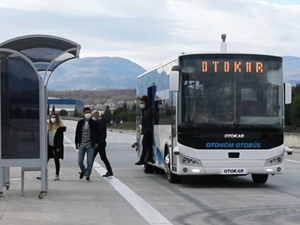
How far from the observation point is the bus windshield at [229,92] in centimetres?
1616

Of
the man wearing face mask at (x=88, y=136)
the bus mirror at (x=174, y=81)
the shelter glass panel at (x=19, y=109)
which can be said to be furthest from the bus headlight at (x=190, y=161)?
the shelter glass panel at (x=19, y=109)

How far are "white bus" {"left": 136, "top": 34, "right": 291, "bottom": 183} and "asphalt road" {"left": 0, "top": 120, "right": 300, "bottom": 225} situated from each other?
0.64m

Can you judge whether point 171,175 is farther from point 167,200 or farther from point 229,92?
point 167,200

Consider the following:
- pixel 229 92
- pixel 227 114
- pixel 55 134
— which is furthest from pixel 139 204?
pixel 55 134

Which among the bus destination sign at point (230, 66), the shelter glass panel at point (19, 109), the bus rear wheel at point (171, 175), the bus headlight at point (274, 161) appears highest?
the bus destination sign at point (230, 66)

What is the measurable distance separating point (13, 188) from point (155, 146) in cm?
458

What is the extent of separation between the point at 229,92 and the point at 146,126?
13.6 ft

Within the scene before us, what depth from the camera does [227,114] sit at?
16219mm

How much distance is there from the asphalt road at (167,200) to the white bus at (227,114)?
637 mm

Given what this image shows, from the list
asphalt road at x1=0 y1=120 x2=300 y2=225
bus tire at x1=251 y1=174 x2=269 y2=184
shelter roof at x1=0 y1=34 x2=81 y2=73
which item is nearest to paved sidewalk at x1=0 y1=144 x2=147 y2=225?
asphalt road at x1=0 y1=120 x2=300 y2=225

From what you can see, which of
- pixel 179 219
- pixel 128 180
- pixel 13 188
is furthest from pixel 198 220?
pixel 128 180

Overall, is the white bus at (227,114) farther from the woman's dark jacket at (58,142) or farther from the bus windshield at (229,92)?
the woman's dark jacket at (58,142)

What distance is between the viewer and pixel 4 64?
14.2 meters

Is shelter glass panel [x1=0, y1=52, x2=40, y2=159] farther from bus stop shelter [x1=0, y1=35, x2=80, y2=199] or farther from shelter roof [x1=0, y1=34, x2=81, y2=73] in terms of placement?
shelter roof [x1=0, y1=34, x2=81, y2=73]
